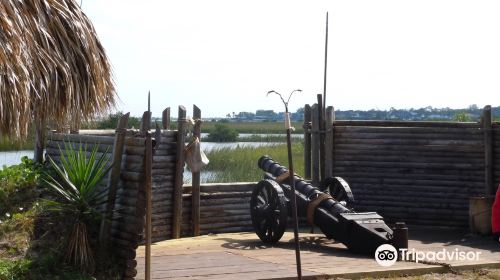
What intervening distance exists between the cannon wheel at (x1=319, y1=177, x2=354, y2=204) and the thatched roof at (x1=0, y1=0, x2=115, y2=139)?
5.06 metres

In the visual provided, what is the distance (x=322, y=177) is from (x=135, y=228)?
5.92 metres

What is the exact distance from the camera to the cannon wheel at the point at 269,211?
12.5m

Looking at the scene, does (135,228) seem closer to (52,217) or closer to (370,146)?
(52,217)

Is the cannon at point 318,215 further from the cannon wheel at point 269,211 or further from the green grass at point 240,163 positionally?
the green grass at point 240,163

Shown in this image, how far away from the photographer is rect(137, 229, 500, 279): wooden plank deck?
1025 cm

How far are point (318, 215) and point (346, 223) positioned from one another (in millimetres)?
679

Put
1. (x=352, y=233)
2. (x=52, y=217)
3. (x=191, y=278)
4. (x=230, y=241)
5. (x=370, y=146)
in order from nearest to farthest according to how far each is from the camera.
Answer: (x=191, y=278)
(x=52, y=217)
(x=352, y=233)
(x=230, y=241)
(x=370, y=146)

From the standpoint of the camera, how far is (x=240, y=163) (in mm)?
20047

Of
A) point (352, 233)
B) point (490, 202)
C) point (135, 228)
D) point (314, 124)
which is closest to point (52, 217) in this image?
point (135, 228)

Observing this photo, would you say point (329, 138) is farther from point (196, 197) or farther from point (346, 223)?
point (346, 223)

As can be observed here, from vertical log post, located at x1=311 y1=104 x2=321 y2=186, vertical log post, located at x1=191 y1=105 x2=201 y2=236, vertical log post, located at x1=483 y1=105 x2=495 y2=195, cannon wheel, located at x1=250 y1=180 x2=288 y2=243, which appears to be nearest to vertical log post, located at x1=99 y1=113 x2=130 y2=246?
vertical log post, located at x1=191 y1=105 x2=201 y2=236

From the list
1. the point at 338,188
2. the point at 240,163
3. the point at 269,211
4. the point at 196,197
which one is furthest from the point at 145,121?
the point at 240,163

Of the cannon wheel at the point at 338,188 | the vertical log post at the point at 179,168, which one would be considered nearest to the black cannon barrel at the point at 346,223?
the cannon wheel at the point at 338,188

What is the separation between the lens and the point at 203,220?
13.7 metres
